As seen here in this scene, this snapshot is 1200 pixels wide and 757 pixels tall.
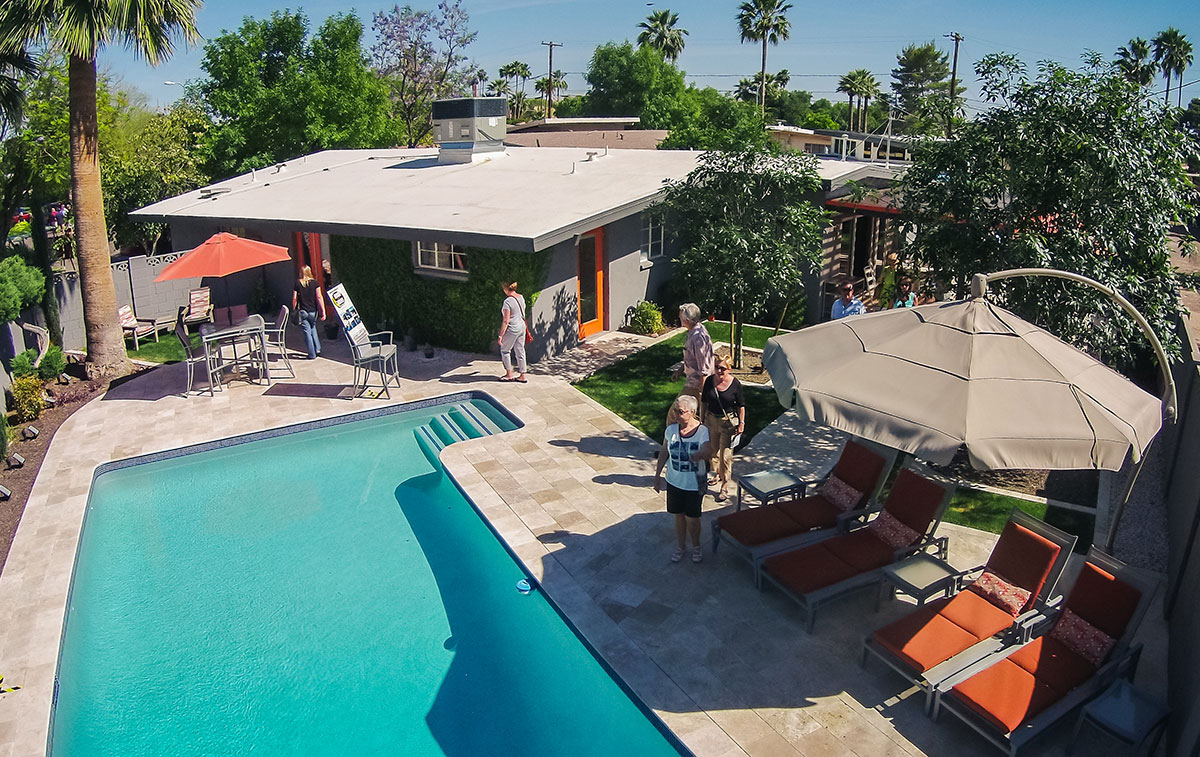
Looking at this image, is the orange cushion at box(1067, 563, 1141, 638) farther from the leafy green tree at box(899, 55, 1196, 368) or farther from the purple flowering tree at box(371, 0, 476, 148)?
the purple flowering tree at box(371, 0, 476, 148)

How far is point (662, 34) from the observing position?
264ft

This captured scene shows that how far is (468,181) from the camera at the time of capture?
703 inches

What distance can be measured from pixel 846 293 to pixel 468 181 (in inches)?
355

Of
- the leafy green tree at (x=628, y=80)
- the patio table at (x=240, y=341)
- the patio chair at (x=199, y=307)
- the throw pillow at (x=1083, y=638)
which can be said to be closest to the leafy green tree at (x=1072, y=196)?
the throw pillow at (x=1083, y=638)

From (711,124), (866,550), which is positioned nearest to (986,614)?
(866,550)

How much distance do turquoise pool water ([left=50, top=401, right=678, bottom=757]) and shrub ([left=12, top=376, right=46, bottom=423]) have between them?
2.58m

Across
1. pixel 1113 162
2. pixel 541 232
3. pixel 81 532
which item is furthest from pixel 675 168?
pixel 81 532

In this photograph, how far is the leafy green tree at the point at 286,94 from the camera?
1321 inches

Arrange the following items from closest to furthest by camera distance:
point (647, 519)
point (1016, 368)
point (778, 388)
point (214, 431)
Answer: point (1016, 368) < point (778, 388) < point (647, 519) < point (214, 431)

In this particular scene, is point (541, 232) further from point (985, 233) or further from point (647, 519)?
point (985, 233)

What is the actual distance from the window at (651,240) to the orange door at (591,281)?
5.23 ft

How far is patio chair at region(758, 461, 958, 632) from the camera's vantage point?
24.1 feet

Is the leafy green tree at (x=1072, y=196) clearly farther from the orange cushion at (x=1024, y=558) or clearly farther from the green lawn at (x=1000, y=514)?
the orange cushion at (x=1024, y=558)

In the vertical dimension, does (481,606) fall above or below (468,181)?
below
